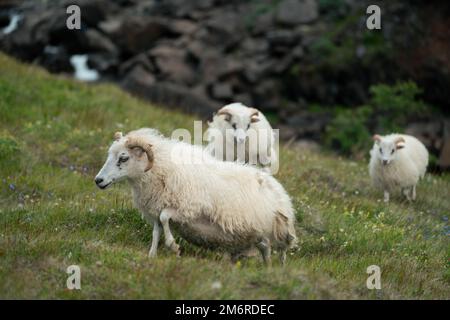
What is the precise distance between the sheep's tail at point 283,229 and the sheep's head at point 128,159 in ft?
5.67

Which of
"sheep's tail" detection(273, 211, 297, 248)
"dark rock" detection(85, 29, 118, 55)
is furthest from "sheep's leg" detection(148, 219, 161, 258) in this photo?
"dark rock" detection(85, 29, 118, 55)

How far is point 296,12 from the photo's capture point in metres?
25.5

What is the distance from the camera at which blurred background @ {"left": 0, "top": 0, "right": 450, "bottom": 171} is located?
22.1 meters

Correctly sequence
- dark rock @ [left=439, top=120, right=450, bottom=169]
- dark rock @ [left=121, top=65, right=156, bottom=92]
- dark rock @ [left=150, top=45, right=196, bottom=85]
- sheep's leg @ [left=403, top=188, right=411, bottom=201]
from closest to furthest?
sheep's leg @ [left=403, top=188, right=411, bottom=201]
dark rock @ [left=439, top=120, right=450, bottom=169]
dark rock @ [left=121, top=65, right=156, bottom=92]
dark rock @ [left=150, top=45, right=196, bottom=85]

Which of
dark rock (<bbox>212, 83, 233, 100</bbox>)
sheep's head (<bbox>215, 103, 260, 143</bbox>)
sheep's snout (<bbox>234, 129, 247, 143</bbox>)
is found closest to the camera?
sheep's snout (<bbox>234, 129, 247, 143</bbox>)

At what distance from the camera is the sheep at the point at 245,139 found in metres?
11.6

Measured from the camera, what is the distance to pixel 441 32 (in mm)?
22375

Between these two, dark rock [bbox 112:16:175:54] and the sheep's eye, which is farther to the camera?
dark rock [bbox 112:16:175:54]

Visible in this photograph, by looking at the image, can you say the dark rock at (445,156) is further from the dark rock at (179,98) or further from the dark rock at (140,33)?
the dark rock at (140,33)

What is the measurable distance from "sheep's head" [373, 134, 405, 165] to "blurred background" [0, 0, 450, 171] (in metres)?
7.00

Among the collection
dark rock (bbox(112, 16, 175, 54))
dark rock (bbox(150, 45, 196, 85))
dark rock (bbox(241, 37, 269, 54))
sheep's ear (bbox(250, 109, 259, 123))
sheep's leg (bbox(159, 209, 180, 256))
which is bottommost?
sheep's leg (bbox(159, 209, 180, 256))

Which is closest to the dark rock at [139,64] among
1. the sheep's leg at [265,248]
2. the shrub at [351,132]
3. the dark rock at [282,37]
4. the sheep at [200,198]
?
the dark rock at [282,37]

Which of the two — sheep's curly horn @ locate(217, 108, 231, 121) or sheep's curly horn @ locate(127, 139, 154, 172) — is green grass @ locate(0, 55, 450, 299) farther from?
sheep's curly horn @ locate(217, 108, 231, 121)

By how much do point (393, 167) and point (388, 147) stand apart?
1.42 ft
